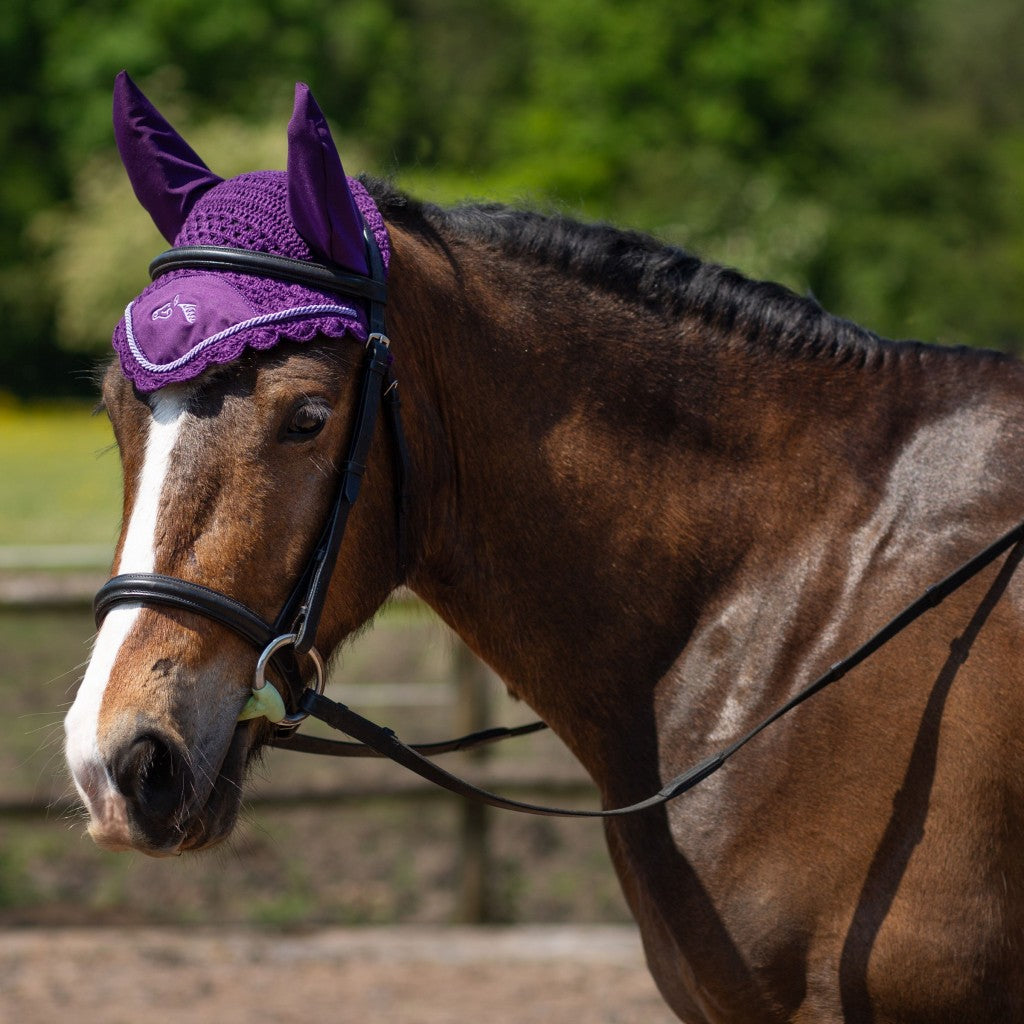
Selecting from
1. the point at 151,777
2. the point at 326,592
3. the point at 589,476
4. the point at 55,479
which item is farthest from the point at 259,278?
the point at 55,479

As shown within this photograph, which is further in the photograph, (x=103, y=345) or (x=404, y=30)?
(x=404, y=30)

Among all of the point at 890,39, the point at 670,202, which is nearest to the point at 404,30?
the point at 890,39

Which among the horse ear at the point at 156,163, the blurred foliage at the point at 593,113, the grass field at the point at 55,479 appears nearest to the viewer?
the horse ear at the point at 156,163

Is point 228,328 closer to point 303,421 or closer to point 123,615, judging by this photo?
point 303,421

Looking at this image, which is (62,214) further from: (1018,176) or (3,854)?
(3,854)

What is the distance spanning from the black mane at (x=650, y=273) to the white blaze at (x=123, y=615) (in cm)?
68

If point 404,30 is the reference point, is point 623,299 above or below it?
below

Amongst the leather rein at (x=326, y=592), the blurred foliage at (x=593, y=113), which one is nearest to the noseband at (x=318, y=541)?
the leather rein at (x=326, y=592)

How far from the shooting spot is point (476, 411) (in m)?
2.29

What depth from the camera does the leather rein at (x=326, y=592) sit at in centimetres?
193

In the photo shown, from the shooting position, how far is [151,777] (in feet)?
6.25

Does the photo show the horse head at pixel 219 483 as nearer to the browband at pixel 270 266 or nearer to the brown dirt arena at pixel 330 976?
the browband at pixel 270 266

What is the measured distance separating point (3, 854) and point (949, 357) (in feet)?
17.4

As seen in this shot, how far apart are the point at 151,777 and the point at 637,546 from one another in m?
0.96
